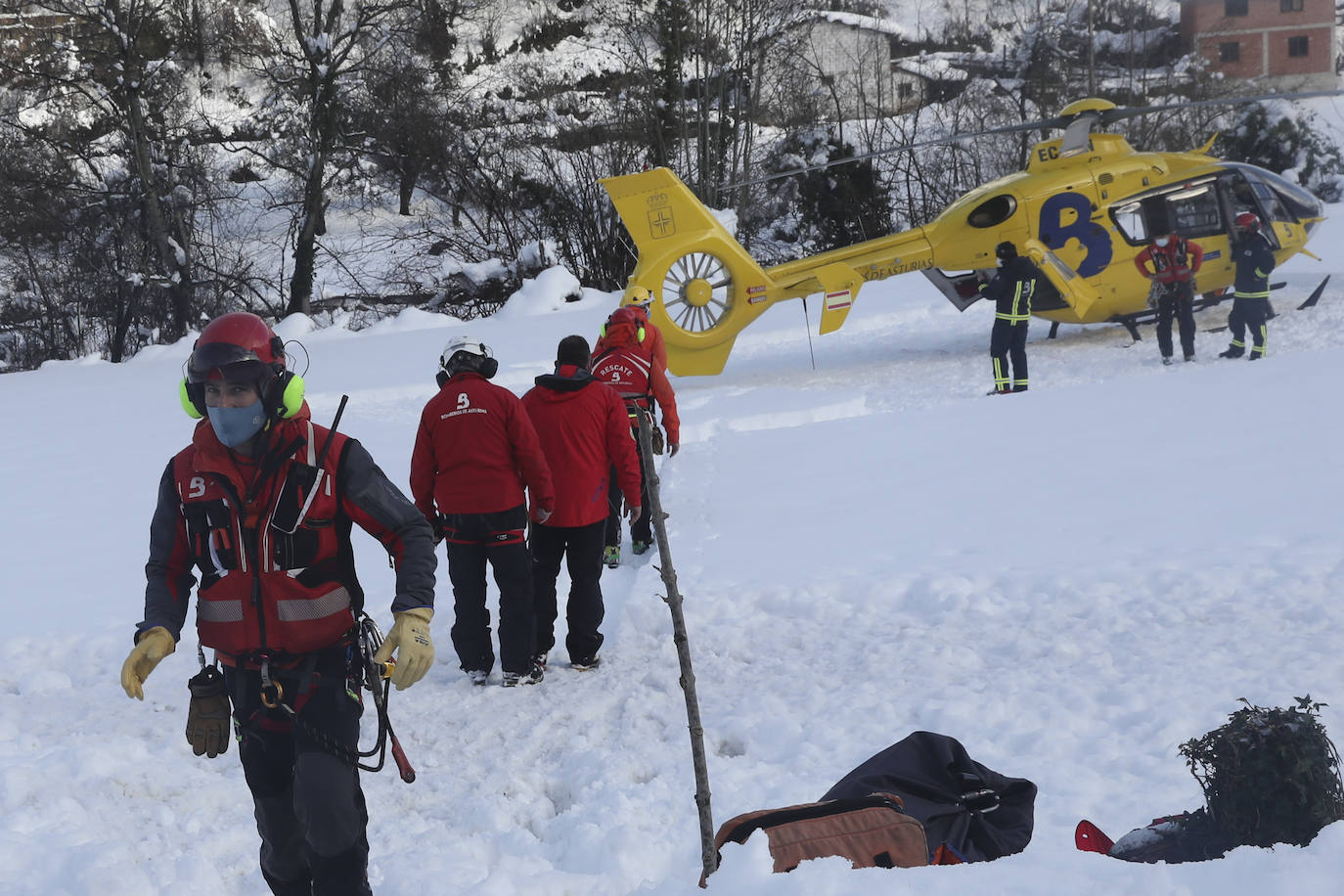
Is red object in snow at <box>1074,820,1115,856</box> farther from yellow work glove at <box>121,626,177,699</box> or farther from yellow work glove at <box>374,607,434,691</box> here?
yellow work glove at <box>121,626,177,699</box>

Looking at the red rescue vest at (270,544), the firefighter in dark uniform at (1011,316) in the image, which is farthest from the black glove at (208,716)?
the firefighter in dark uniform at (1011,316)

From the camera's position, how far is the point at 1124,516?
6750mm

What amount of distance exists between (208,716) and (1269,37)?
140 feet

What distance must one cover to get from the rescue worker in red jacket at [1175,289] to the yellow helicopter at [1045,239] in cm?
59

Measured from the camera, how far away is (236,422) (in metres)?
2.91

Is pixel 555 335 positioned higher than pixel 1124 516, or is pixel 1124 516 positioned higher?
pixel 555 335

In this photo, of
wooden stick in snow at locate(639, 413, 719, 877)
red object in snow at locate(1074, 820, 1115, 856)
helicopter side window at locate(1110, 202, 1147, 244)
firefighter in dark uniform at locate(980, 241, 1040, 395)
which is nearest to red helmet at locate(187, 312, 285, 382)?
wooden stick in snow at locate(639, 413, 719, 877)

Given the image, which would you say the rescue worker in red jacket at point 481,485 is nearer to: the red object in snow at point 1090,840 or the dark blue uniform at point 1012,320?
the red object in snow at point 1090,840

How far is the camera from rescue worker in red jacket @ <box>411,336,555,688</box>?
5141 mm

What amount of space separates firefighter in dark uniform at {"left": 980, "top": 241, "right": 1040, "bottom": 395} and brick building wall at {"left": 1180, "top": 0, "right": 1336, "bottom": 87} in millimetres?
30351

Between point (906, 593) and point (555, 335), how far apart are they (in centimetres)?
1055

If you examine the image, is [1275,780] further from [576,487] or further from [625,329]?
[625,329]

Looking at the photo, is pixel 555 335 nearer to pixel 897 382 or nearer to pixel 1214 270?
pixel 897 382

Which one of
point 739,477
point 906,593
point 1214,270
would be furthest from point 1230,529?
point 1214,270
